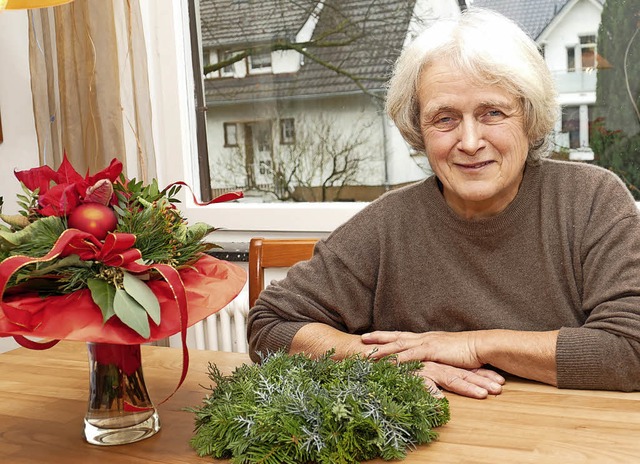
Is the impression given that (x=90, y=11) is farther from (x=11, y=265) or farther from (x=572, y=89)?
(x=11, y=265)

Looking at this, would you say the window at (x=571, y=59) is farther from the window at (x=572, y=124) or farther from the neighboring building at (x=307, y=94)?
the neighboring building at (x=307, y=94)

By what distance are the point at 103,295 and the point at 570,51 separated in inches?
73.3

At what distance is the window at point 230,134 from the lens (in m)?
2.86

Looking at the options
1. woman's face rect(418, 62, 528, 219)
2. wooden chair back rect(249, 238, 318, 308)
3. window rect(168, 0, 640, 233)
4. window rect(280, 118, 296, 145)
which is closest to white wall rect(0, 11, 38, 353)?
window rect(168, 0, 640, 233)

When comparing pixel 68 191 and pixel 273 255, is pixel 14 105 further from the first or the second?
pixel 68 191

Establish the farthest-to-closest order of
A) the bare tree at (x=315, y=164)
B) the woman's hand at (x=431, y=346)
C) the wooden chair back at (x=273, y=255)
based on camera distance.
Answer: the bare tree at (x=315, y=164) < the wooden chair back at (x=273, y=255) < the woman's hand at (x=431, y=346)

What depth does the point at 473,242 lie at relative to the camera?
155 centimetres

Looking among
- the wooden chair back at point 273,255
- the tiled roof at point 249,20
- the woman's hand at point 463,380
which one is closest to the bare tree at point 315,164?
the tiled roof at point 249,20

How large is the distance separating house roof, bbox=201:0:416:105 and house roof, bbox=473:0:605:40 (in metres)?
0.31

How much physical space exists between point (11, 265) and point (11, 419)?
0.41 metres

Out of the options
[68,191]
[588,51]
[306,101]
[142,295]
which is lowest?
[142,295]

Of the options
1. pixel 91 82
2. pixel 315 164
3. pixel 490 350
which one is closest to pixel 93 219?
pixel 490 350

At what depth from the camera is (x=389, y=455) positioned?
951mm

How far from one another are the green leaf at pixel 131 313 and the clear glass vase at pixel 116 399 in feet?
0.41
